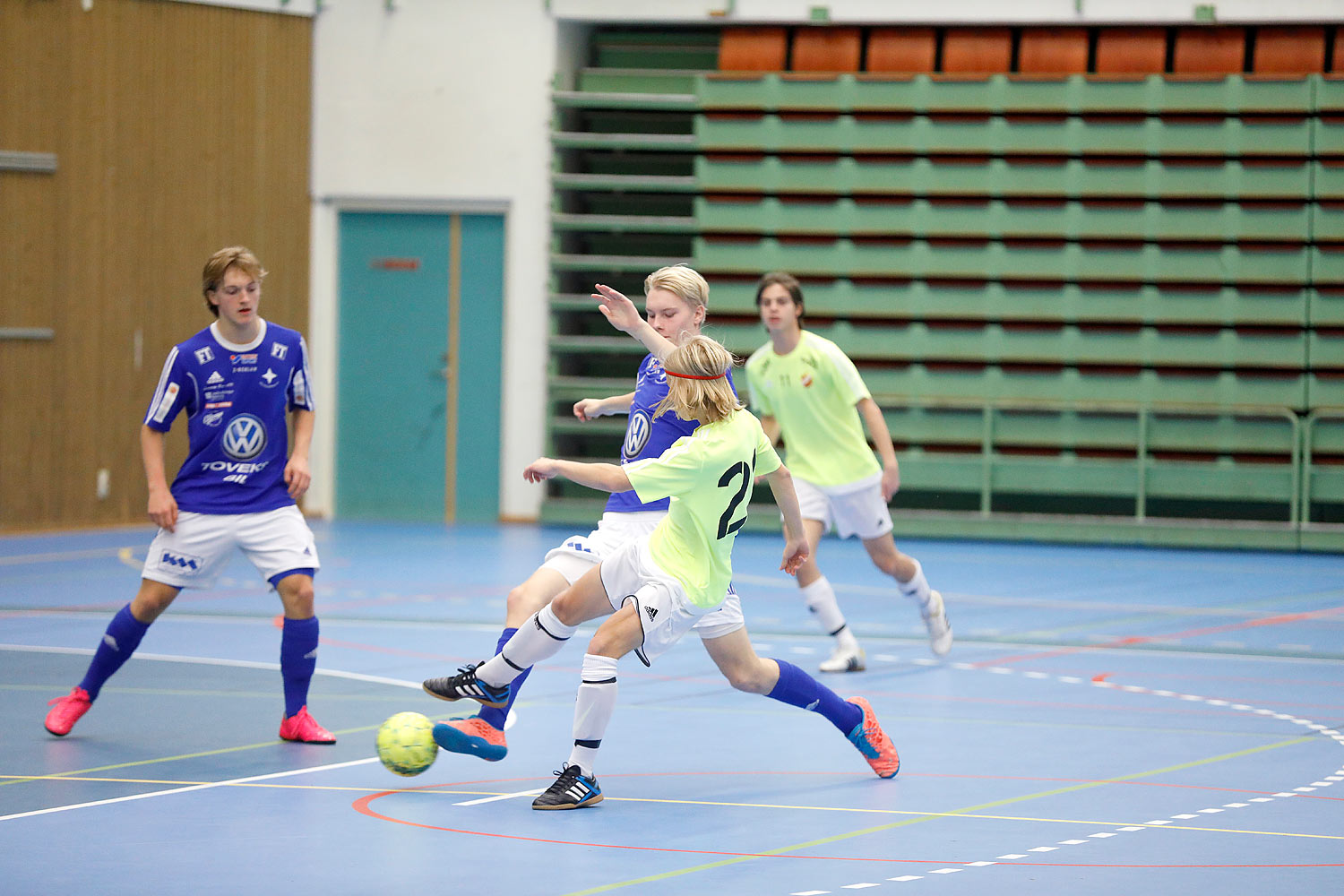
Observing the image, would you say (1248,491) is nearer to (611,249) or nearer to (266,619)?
(611,249)

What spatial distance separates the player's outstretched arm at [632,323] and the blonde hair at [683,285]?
104mm

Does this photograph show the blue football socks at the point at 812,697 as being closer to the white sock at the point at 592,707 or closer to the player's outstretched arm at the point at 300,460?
the white sock at the point at 592,707

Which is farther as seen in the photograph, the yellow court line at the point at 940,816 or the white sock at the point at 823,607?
the white sock at the point at 823,607

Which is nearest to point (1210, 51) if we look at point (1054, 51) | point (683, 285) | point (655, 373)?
point (1054, 51)

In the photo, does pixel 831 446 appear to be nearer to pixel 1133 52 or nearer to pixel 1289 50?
pixel 1133 52

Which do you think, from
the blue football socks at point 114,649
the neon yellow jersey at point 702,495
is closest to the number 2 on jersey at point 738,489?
the neon yellow jersey at point 702,495

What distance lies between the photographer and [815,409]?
8328 millimetres

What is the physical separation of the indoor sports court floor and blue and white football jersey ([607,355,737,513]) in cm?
95

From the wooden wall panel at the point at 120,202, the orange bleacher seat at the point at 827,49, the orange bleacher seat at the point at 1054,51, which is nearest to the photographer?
the wooden wall panel at the point at 120,202

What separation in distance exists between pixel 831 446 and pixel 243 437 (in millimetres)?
3369

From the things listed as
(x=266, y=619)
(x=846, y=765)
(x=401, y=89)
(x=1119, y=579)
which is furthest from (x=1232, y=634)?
(x=401, y=89)

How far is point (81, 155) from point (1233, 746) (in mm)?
11546

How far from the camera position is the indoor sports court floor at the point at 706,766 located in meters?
4.31

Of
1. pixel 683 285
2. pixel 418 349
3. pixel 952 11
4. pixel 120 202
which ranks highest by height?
pixel 952 11
